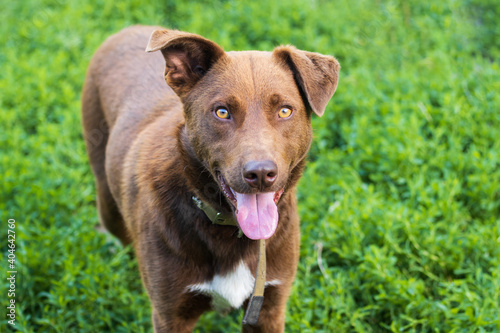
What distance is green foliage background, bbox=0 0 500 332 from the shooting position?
389 centimetres

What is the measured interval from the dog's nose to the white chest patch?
26.3 inches

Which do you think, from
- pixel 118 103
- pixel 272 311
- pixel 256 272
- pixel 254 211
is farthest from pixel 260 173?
pixel 118 103

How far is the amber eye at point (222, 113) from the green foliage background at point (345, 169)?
1601 mm

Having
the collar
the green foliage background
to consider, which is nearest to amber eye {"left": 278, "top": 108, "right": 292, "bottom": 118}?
the collar

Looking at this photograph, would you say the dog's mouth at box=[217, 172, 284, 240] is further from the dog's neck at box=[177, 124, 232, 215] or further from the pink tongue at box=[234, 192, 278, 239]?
the dog's neck at box=[177, 124, 232, 215]

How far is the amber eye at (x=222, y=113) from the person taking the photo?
2863 millimetres

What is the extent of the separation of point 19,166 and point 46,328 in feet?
6.34

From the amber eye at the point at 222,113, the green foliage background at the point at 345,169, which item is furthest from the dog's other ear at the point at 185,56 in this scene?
the green foliage background at the point at 345,169

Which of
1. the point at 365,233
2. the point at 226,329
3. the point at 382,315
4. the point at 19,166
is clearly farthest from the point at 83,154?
the point at 382,315

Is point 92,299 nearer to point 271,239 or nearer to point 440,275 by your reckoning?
point 271,239

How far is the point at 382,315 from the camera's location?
388 centimetres

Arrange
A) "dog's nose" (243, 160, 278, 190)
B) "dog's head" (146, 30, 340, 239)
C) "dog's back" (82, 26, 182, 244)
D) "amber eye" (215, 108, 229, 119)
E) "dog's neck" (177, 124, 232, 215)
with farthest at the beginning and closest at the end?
1. "dog's back" (82, 26, 182, 244)
2. "dog's neck" (177, 124, 232, 215)
3. "amber eye" (215, 108, 229, 119)
4. "dog's head" (146, 30, 340, 239)
5. "dog's nose" (243, 160, 278, 190)

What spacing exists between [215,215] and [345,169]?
235 centimetres

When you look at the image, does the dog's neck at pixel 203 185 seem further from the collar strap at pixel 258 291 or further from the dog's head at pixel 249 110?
the collar strap at pixel 258 291
